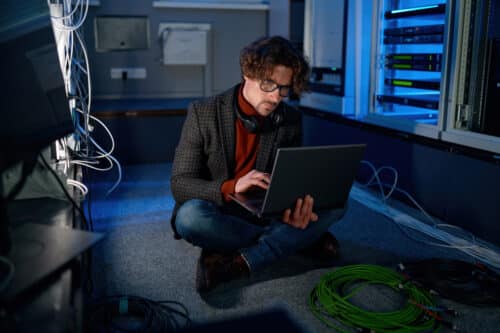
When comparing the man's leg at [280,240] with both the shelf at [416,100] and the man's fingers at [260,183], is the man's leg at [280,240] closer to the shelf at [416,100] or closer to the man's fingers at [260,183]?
the man's fingers at [260,183]

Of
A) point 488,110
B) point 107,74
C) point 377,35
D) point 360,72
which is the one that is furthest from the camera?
point 107,74

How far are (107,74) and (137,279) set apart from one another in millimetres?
2188

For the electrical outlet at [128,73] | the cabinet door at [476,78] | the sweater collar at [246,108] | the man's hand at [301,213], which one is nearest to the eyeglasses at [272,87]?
the sweater collar at [246,108]

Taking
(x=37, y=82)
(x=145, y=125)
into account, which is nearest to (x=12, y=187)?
(x=37, y=82)

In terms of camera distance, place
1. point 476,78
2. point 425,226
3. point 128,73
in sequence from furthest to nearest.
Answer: point 128,73 < point 425,226 < point 476,78

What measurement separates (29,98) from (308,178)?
685 mm

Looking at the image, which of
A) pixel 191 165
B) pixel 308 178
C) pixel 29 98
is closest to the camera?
pixel 29 98

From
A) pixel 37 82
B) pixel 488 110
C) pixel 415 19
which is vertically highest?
pixel 415 19

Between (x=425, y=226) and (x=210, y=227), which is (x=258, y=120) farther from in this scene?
(x=425, y=226)

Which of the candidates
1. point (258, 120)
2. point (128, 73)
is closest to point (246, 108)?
point (258, 120)

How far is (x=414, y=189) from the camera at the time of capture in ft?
7.25

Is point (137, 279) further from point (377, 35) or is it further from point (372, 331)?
point (377, 35)

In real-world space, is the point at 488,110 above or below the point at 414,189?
above

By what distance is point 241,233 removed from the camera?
1.52 m
